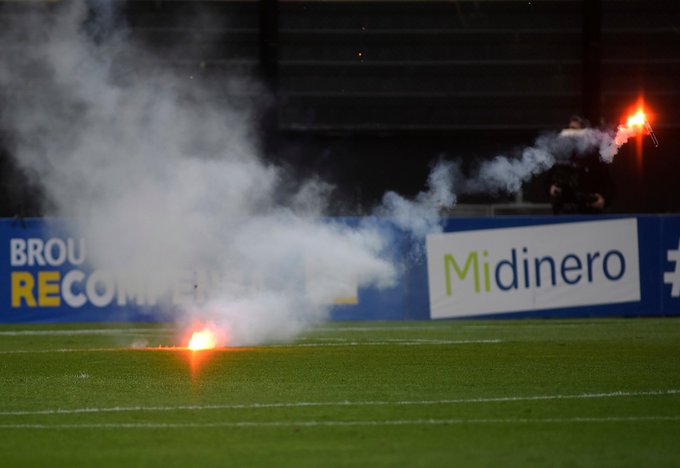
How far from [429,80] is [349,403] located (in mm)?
22412

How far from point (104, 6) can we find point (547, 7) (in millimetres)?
12089

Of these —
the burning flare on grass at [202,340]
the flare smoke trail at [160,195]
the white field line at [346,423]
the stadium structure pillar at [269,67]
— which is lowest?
the white field line at [346,423]

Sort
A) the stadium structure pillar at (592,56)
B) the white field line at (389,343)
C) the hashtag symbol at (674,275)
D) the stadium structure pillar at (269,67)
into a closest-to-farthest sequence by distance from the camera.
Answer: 1. the white field line at (389,343)
2. the hashtag symbol at (674,275)
3. the stadium structure pillar at (269,67)
4. the stadium structure pillar at (592,56)

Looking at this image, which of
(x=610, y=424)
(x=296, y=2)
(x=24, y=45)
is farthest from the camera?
(x=296, y=2)

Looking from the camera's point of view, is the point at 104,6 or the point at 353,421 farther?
the point at 104,6

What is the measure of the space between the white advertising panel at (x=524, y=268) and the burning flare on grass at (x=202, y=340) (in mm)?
6586

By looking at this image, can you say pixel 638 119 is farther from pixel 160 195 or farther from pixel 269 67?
pixel 160 195

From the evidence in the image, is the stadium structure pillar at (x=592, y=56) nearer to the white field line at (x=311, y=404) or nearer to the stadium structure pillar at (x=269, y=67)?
the stadium structure pillar at (x=269, y=67)

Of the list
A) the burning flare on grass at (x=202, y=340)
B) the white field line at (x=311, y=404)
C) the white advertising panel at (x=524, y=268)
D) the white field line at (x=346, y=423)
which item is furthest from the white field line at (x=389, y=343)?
the white field line at (x=346, y=423)

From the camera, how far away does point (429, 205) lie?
27781 mm

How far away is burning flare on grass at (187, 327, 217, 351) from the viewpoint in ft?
65.6

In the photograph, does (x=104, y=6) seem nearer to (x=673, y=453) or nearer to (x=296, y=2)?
(x=296, y=2)

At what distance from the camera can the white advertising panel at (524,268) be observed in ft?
86.1

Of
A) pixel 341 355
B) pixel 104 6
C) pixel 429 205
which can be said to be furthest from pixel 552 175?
pixel 341 355
